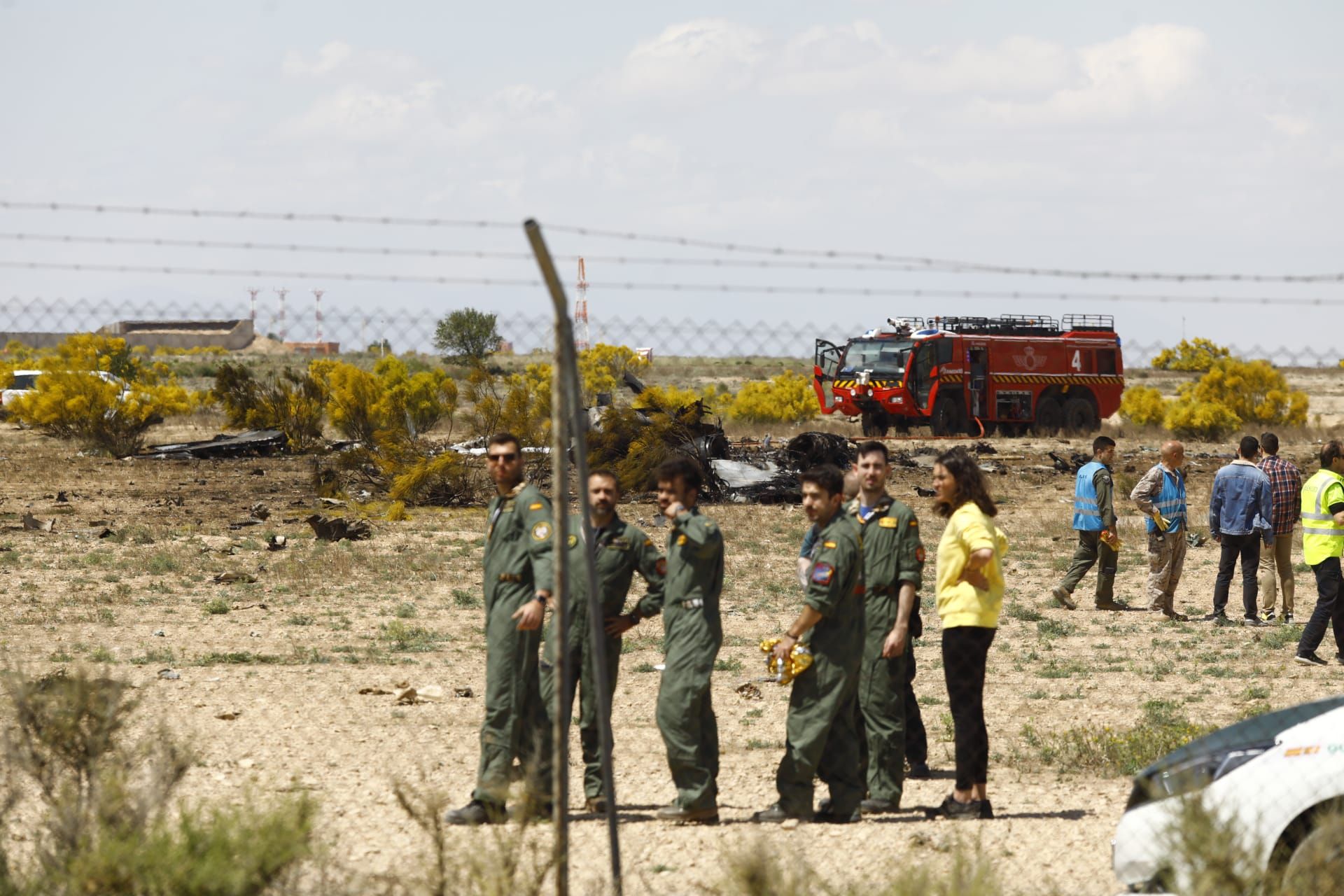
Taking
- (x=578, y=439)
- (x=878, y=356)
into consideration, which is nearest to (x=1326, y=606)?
(x=578, y=439)

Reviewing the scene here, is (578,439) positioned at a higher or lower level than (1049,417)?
higher

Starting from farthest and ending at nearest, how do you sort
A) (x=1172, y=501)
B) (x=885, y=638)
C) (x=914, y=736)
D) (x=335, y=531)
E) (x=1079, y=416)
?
(x=1079, y=416), (x=335, y=531), (x=1172, y=501), (x=914, y=736), (x=885, y=638)

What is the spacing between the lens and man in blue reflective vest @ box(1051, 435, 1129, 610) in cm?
1363

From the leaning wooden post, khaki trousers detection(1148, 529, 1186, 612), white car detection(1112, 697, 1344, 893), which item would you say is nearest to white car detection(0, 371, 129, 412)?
khaki trousers detection(1148, 529, 1186, 612)

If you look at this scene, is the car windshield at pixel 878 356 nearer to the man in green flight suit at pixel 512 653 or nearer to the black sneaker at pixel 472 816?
the man in green flight suit at pixel 512 653

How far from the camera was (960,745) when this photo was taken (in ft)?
21.9

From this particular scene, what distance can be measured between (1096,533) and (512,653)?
27.9ft

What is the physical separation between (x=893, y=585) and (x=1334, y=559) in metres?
5.15

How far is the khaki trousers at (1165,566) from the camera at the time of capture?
13289 millimetres

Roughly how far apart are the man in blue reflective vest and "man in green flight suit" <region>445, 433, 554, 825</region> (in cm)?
790

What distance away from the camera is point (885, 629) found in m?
7.07

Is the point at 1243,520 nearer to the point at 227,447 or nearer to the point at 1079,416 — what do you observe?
the point at 227,447

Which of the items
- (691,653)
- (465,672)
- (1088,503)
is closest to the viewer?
(691,653)

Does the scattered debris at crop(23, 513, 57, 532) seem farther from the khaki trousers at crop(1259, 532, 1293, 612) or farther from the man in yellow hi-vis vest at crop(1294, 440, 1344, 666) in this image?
the man in yellow hi-vis vest at crop(1294, 440, 1344, 666)
